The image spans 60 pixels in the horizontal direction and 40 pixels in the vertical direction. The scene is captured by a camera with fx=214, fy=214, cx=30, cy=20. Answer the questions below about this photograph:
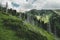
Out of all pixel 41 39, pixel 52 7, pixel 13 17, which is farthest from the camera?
pixel 13 17

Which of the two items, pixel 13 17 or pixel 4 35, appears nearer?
pixel 4 35

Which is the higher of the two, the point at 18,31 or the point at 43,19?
the point at 43,19

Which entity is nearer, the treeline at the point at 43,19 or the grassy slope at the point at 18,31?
the grassy slope at the point at 18,31

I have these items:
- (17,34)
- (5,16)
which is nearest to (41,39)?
(17,34)

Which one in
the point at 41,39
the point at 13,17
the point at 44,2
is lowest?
the point at 41,39

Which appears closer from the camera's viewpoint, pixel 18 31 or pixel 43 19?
pixel 18 31

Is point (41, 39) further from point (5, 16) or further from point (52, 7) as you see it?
point (5, 16)

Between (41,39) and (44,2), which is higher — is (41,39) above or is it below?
below

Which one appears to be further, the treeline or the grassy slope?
the treeline
